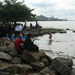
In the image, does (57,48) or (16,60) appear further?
(57,48)

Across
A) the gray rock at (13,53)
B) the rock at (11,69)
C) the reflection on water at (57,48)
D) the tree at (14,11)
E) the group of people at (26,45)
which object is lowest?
the reflection on water at (57,48)

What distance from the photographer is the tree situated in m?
27.3

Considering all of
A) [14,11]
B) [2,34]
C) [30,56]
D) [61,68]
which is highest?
[14,11]

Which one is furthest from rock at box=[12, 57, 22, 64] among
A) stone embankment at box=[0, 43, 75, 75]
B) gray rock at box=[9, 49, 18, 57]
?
gray rock at box=[9, 49, 18, 57]

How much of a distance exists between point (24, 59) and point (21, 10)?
20.8 meters

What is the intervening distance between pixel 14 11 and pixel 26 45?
20.1 m

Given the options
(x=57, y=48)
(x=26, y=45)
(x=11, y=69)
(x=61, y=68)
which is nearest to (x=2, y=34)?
(x=26, y=45)

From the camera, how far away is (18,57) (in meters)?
8.63

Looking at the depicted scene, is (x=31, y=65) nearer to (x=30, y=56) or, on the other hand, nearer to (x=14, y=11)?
(x=30, y=56)

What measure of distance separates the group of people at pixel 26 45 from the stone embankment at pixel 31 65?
10.4 inches

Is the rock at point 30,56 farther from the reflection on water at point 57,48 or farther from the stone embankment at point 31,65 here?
the reflection on water at point 57,48

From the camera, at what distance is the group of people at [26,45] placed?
27.0 feet

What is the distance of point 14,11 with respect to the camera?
2698cm

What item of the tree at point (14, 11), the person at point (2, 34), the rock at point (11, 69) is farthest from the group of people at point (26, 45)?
the tree at point (14, 11)
